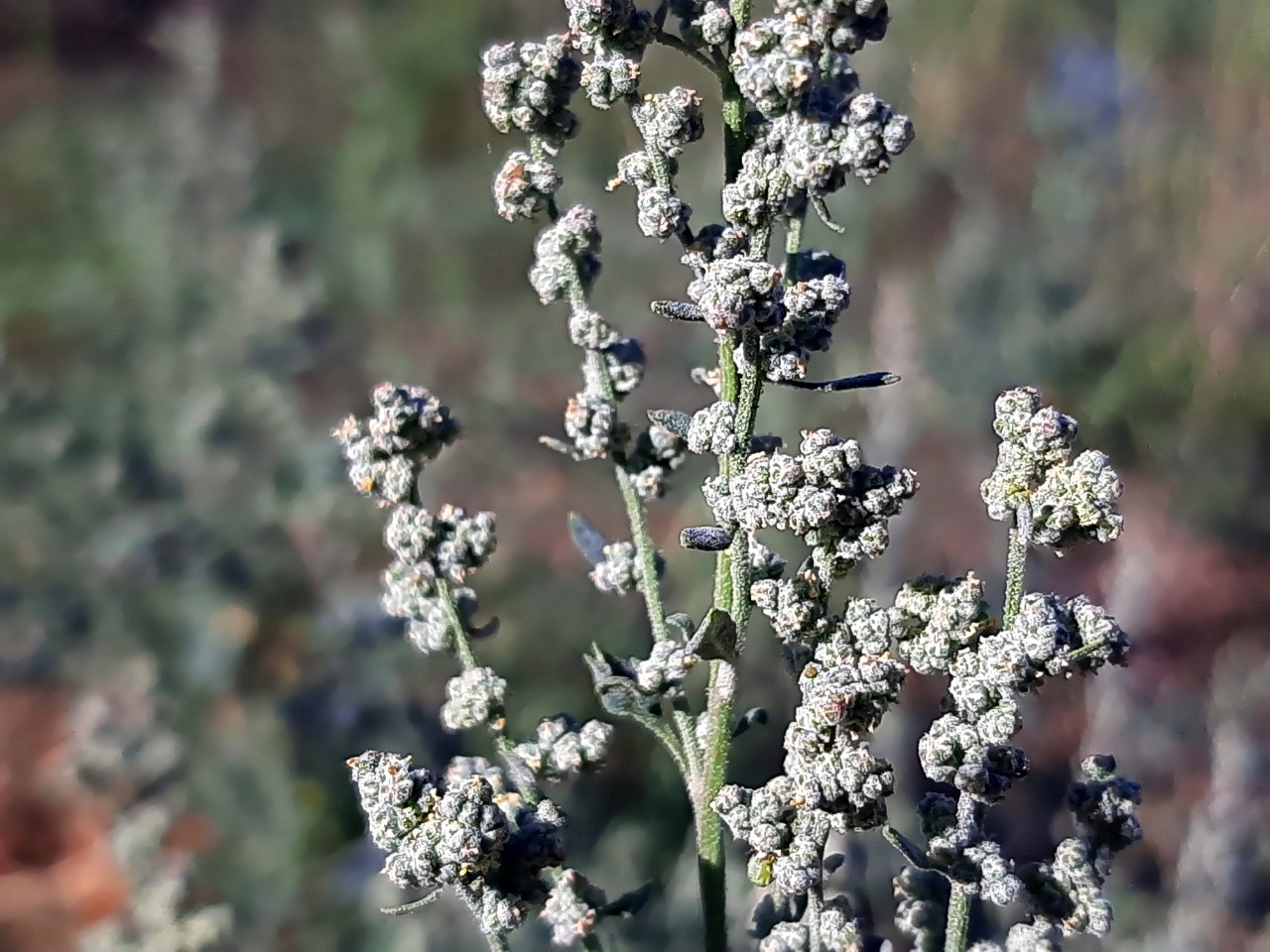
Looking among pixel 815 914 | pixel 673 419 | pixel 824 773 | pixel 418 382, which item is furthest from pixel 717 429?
pixel 418 382

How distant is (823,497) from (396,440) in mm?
225

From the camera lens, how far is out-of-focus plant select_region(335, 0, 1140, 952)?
0.40m

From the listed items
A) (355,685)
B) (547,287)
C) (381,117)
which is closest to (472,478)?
(355,685)

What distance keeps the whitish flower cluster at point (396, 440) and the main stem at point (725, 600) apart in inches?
5.8

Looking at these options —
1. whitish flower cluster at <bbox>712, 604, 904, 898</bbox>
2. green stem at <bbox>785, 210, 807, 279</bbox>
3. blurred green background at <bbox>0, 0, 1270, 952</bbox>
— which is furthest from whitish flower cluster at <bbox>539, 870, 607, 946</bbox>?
blurred green background at <bbox>0, 0, 1270, 952</bbox>

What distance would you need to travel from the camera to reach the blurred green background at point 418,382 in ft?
4.13

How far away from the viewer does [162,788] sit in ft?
4.37

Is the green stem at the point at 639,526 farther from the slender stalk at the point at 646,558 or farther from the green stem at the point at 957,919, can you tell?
the green stem at the point at 957,919

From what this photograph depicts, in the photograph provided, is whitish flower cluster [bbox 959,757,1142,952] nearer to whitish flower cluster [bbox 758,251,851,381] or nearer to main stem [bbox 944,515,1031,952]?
main stem [bbox 944,515,1031,952]

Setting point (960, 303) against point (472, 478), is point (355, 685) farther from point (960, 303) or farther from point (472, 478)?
point (960, 303)

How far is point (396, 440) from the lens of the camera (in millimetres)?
510

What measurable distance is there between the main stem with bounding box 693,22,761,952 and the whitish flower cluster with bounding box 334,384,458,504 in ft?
0.48

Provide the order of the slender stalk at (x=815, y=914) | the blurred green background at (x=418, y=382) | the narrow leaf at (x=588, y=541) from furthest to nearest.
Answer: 1. the blurred green background at (x=418, y=382)
2. the narrow leaf at (x=588, y=541)
3. the slender stalk at (x=815, y=914)

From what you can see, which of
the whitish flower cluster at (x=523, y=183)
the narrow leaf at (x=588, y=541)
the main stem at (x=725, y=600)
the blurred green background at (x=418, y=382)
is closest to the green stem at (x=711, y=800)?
the main stem at (x=725, y=600)
